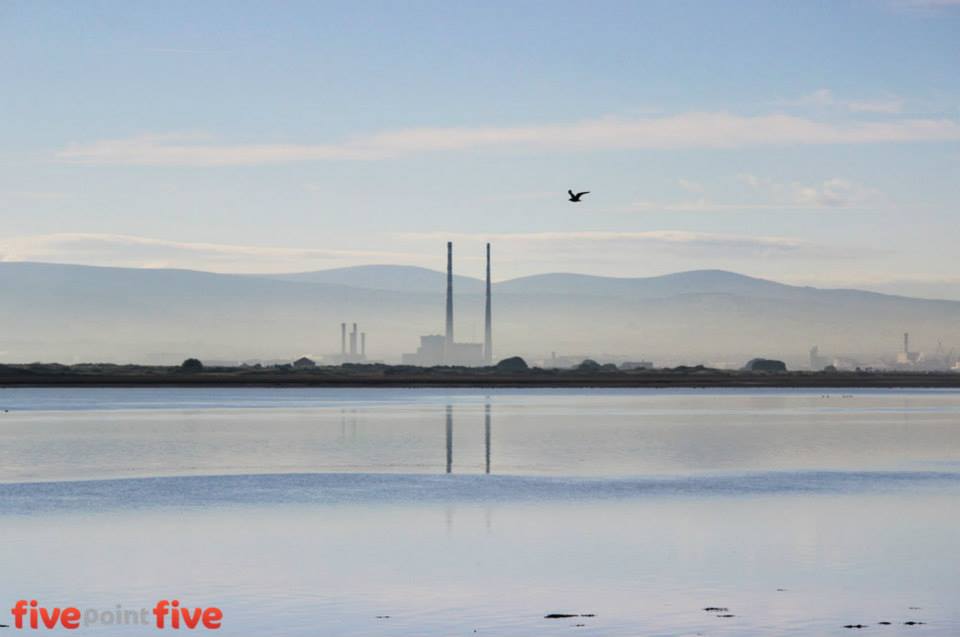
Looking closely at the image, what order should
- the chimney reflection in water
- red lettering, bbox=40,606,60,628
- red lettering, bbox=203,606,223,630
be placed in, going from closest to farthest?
red lettering, bbox=203,606,223,630 < red lettering, bbox=40,606,60,628 < the chimney reflection in water

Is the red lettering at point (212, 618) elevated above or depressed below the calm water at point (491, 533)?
below

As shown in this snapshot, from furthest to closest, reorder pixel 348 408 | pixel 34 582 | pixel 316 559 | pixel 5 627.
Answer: pixel 348 408 → pixel 316 559 → pixel 34 582 → pixel 5 627

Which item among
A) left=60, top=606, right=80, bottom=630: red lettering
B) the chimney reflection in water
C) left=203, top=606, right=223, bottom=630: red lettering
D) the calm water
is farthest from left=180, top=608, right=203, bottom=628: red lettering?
the chimney reflection in water

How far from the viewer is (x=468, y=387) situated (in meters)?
180

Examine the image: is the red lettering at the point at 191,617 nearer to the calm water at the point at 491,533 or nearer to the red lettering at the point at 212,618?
the red lettering at the point at 212,618

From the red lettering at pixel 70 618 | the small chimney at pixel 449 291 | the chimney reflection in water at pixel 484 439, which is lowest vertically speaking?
the red lettering at pixel 70 618

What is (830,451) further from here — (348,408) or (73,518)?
(348,408)

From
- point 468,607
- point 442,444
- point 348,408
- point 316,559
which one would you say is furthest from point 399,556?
point 348,408

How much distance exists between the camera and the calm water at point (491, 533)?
19.2 m

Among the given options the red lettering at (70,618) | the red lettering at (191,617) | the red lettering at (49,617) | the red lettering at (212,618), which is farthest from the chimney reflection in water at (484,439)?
the red lettering at (49,617)

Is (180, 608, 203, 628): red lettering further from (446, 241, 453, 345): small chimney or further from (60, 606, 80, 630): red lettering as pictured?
(446, 241, 453, 345): small chimney

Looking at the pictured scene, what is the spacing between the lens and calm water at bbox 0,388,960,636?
62.8 feet

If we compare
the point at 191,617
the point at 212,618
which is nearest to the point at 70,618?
the point at 191,617

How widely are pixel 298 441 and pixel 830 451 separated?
65.0 ft
